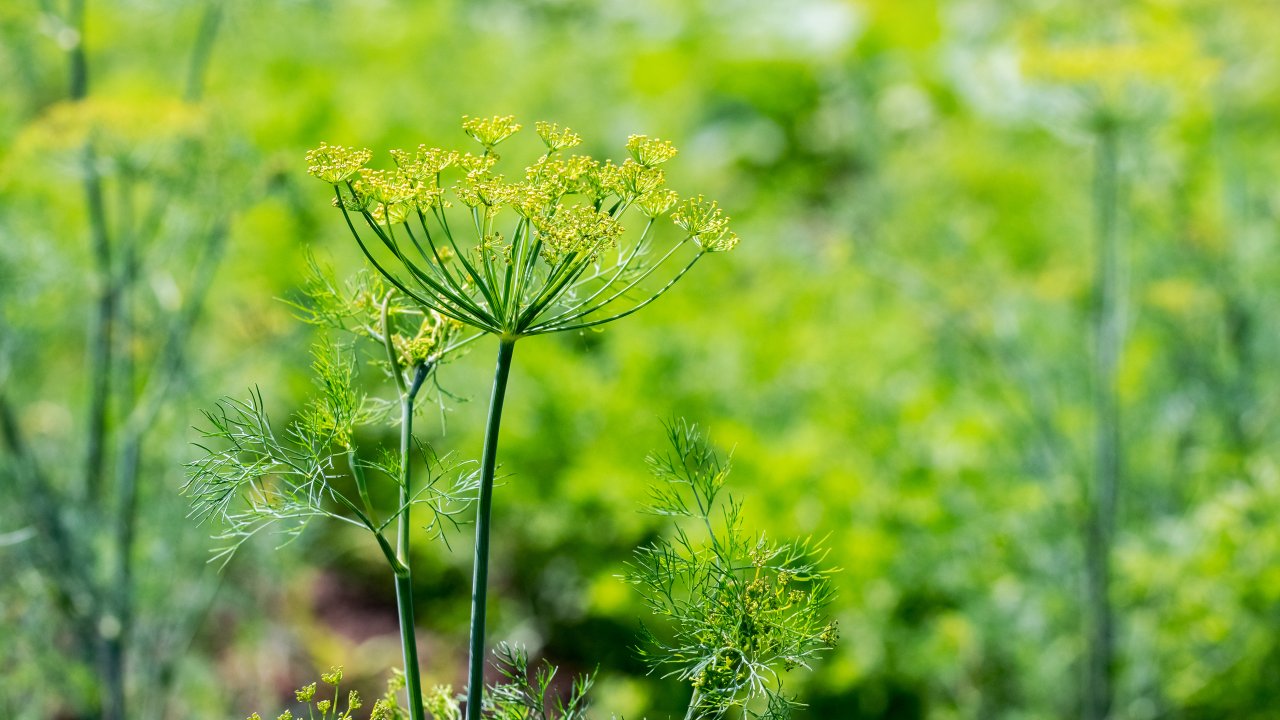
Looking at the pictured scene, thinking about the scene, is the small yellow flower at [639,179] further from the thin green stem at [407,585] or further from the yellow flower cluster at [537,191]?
the thin green stem at [407,585]

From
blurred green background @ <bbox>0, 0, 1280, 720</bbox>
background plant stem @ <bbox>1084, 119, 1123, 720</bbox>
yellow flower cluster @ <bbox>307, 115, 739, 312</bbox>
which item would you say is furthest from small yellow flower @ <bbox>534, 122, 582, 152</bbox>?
background plant stem @ <bbox>1084, 119, 1123, 720</bbox>

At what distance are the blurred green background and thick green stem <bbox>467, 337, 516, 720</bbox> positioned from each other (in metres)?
0.85

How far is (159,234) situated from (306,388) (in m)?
0.88

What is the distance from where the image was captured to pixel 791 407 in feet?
11.9

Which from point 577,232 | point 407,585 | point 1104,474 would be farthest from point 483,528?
point 1104,474

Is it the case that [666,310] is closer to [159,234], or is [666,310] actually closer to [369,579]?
[369,579]

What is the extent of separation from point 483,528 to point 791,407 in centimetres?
290

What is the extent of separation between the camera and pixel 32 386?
3170mm

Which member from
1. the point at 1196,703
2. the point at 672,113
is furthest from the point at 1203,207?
the point at 672,113

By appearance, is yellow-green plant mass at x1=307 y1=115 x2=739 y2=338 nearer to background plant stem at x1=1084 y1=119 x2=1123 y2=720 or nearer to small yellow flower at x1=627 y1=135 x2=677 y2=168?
small yellow flower at x1=627 y1=135 x2=677 y2=168

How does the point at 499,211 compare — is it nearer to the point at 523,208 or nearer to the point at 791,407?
the point at 523,208

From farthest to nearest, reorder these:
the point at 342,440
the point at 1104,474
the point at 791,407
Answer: the point at 791,407, the point at 1104,474, the point at 342,440

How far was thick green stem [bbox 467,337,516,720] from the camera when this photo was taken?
2.53ft

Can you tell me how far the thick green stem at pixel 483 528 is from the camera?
772 mm
